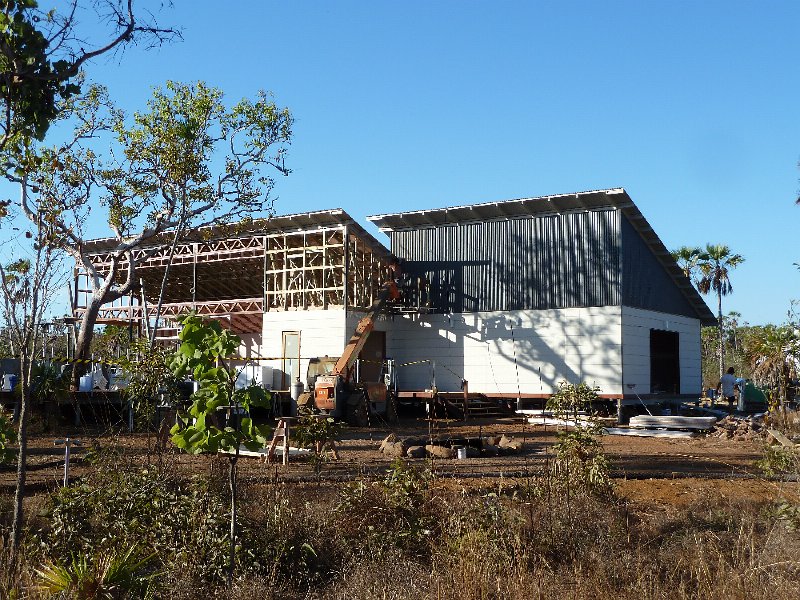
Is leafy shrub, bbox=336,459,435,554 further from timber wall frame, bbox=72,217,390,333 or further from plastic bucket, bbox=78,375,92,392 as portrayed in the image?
timber wall frame, bbox=72,217,390,333

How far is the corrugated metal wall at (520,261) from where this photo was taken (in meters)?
25.5

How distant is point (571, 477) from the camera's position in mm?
9453

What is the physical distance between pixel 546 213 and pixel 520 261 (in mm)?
1784

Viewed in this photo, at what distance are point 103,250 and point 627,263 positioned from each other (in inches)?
848

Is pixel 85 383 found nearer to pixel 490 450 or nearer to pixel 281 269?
pixel 281 269

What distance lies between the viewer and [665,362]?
30.9m

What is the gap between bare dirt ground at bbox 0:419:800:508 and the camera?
1048 centimetres

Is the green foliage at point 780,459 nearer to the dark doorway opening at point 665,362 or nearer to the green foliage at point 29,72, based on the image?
the green foliage at point 29,72

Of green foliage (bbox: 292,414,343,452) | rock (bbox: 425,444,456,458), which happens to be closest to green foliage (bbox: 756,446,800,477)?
green foliage (bbox: 292,414,343,452)

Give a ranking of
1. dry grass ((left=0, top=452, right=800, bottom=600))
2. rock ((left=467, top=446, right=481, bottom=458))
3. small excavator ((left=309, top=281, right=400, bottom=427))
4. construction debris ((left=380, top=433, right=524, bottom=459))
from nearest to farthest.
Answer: dry grass ((left=0, top=452, right=800, bottom=600)) → construction debris ((left=380, top=433, right=524, bottom=459)) → rock ((left=467, top=446, right=481, bottom=458)) → small excavator ((left=309, top=281, right=400, bottom=427))

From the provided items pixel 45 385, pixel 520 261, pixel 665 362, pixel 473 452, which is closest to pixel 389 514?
pixel 473 452

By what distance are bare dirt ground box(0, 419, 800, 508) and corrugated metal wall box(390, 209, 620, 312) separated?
643cm

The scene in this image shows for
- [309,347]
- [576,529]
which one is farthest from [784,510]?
[309,347]

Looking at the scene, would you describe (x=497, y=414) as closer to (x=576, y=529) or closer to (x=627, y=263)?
(x=627, y=263)
